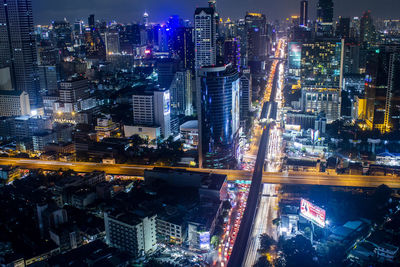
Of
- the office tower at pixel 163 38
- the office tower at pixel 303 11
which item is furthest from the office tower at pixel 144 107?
the office tower at pixel 303 11

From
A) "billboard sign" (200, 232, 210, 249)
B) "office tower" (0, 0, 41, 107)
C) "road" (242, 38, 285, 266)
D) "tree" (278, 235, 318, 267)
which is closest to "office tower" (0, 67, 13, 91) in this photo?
"office tower" (0, 0, 41, 107)

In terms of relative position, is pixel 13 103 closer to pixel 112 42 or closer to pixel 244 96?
pixel 244 96

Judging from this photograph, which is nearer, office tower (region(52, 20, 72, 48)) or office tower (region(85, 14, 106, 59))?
office tower (region(85, 14, 106, 59))

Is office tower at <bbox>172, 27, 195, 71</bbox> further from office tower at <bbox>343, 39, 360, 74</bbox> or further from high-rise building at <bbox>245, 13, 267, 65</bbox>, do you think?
office tower at <bbox>343, 39, 360, 74</bbox>

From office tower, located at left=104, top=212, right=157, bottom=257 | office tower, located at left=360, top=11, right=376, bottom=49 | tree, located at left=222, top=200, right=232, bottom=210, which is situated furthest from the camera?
office tower, located at left=360, top=11, right=376, bottom=49

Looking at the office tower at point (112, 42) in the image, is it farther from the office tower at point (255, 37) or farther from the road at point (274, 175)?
the road at point (274, 175)

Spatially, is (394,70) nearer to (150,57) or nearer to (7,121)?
(7,121)
